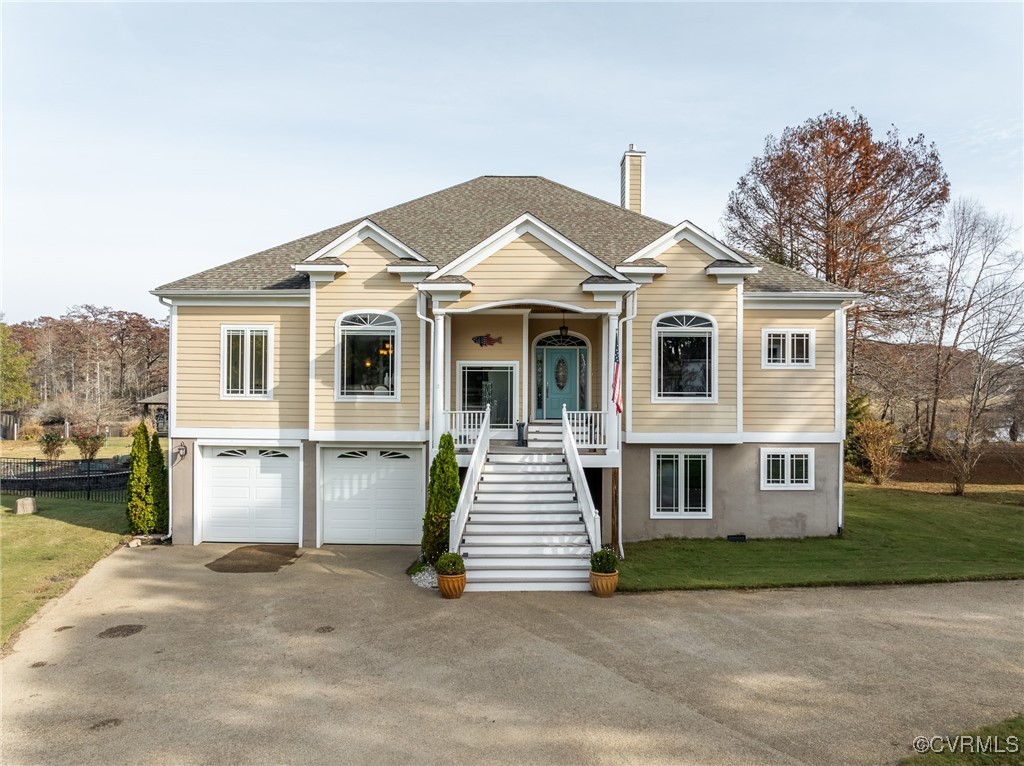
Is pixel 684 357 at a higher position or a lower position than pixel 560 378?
higher

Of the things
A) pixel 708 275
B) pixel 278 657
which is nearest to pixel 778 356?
pixel 708 275

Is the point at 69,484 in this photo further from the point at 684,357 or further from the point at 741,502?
the point at 741,502

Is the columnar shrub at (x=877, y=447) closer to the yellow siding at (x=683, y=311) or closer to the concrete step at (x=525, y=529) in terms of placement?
the yellow siding at (x=683, y=311)

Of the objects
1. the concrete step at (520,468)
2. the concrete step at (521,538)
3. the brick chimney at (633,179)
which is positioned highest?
the brick chimney at (633,179)

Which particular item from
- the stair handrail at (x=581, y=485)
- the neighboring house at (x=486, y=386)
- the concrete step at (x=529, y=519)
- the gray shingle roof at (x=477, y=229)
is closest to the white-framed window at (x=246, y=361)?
the neighboring house at (x=486, y=386)

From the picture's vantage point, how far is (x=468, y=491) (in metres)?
12.2

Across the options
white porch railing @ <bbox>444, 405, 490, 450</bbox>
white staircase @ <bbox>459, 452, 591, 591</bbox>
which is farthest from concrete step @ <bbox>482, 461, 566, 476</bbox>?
white porch railing @ <bbox>444, 405, 490, 450</bbox>

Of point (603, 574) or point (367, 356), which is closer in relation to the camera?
point (603, 574)

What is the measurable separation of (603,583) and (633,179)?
13.4 m

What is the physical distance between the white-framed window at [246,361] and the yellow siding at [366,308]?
1.39m

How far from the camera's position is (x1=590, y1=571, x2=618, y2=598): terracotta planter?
1053 centimetres

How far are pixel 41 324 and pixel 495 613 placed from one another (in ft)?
230

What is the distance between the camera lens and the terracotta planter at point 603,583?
1053 centimetres

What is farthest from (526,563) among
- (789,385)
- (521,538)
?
(789,385)
